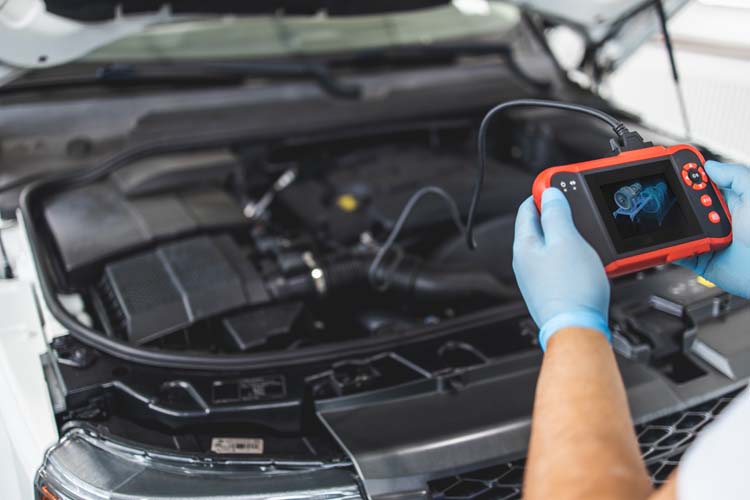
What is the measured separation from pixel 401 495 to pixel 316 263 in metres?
0.53

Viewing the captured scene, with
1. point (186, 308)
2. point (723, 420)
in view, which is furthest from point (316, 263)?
point (723, 420)

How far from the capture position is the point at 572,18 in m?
1.95

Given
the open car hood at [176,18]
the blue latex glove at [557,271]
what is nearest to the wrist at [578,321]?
the blue latex glove at [557,271]

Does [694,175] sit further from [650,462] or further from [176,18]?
[176,18]

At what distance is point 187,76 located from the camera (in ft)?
5.39

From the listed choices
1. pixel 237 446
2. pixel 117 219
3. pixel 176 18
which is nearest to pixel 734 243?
pixel 237 446

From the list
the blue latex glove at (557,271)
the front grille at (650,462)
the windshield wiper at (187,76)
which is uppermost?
the windshield wiper at (187,76)

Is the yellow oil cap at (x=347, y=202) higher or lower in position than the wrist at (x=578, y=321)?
lower

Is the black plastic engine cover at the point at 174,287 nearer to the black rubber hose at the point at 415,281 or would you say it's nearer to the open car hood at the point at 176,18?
the black rubber hose at the point at 415,281

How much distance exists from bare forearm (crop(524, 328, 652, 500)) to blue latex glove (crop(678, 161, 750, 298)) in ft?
0.96

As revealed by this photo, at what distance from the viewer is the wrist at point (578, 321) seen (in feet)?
2.32

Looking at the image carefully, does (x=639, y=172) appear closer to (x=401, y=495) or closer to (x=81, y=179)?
(x=401, y=495)

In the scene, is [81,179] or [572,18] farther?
[572,18]

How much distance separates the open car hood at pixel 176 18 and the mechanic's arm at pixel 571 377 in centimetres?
104
